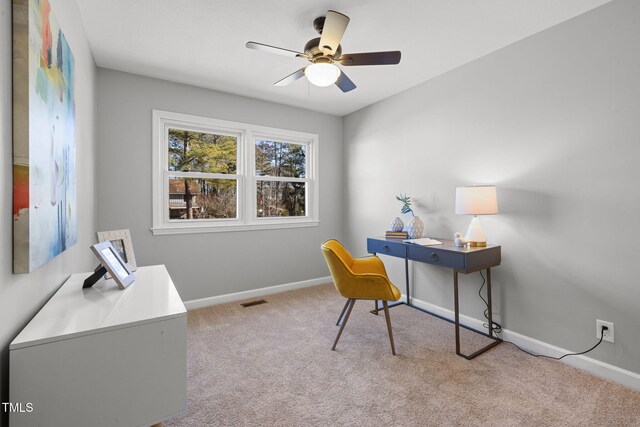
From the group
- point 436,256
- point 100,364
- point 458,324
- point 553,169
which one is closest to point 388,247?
point 436,256

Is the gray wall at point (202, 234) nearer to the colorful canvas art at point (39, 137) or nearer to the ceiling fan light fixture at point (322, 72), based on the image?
the colorful canvas art at point (39, 137)

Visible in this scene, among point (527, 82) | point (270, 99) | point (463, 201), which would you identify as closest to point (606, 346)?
point (463, 201)

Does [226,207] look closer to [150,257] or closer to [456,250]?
[150,257]

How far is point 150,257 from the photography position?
3088 millimetres

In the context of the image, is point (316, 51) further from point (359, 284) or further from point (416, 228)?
point (416, 228)

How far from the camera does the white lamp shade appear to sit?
2.34 meters

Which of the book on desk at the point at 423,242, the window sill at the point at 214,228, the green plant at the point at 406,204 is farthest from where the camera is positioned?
the green plant at the point at 406,204

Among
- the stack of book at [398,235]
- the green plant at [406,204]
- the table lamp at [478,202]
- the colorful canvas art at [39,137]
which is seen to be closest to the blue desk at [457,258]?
the table lamp at [478,202]

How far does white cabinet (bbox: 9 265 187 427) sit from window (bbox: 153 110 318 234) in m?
2.07

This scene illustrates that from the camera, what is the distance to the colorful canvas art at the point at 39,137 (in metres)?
1.02

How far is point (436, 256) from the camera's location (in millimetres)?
2443

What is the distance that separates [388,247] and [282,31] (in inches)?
81.0

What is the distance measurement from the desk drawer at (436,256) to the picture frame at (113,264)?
2.11 meters

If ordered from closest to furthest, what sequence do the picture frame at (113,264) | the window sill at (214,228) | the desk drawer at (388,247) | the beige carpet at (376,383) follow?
the picture frame at (113,264), the beige carpet at (376,383), the desk drawer at (388,247), the window sill at (214,228)
